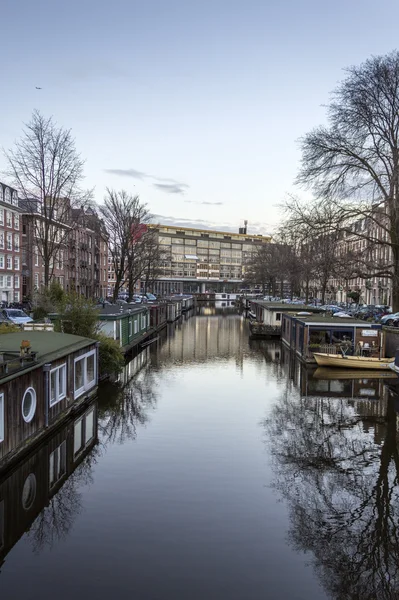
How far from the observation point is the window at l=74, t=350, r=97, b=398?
78.6ft

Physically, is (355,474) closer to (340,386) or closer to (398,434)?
(398,434)

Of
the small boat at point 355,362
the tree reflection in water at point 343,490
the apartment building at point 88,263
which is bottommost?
the tree reflection in water at point 343,490

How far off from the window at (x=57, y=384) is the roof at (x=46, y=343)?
0.62 metres

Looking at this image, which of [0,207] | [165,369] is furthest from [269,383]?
[0,207]

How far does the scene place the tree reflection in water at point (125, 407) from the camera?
70.0 feet

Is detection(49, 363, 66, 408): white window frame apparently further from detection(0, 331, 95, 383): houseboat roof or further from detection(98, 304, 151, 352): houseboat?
detection(98, 304, 151, 352): houseboat

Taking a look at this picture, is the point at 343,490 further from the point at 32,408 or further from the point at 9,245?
the point at 9,245

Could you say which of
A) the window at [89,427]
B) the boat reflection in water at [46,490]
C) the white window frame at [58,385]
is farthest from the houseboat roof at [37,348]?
the window at [89,427]

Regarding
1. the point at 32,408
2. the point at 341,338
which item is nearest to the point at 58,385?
the point at 32,408

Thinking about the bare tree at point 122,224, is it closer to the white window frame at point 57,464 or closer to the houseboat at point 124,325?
the houseboat at point 124,325

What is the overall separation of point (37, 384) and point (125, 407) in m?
7.60

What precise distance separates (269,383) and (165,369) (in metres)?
7.88

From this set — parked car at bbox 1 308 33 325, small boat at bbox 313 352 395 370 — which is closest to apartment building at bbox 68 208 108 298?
parked car at bbox 1 308 33 325

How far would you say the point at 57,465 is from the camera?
A: 17281mm
